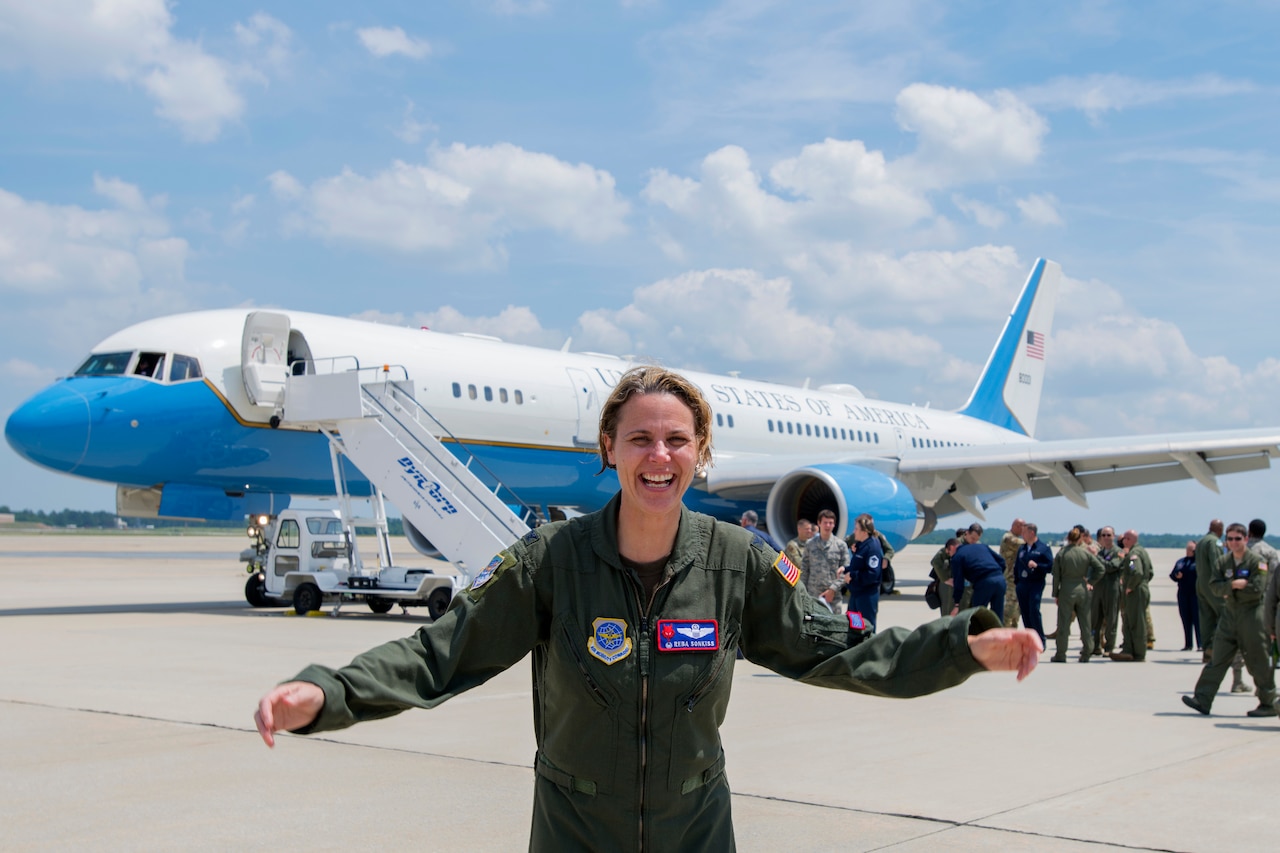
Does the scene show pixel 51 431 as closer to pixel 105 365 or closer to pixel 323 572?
pixel 105 365

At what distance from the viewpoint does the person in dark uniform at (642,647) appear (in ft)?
7.30

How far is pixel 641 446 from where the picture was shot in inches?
90.7

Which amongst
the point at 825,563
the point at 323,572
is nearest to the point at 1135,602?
the point at 825,563

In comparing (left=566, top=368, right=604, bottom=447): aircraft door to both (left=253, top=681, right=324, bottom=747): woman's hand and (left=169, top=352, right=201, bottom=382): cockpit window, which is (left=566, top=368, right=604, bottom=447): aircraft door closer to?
(left=169, top=352, right=201, bottom=382): cockpit window

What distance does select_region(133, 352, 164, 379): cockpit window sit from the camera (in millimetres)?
13891

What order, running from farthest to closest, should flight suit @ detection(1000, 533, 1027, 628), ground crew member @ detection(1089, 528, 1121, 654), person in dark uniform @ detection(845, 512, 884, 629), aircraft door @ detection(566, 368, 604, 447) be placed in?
aircraft door @ detection(566, 368, 604, 447), flight suit @ detection(1000, 533, 1027, 628), ground crew member @ detection(1089, 528, 1121, 654), person in dark uniform @ detection(845, 512, 884, 629)

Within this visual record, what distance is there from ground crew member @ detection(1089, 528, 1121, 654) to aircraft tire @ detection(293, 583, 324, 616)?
8729 millimetres

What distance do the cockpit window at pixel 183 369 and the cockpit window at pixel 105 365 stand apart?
1.68 feet

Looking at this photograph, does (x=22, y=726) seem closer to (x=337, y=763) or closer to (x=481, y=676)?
(x=337, y=763)

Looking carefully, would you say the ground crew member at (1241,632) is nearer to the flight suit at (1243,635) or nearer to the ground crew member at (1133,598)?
the flight suit at (1243,635)

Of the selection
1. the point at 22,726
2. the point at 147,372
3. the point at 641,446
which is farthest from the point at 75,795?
the point at 147,372

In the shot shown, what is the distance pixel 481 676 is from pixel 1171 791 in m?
4.34

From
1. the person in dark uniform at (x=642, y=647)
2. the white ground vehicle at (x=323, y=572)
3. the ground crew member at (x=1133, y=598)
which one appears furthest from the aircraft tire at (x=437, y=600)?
the person in dark uniform at (x=642, y=647)

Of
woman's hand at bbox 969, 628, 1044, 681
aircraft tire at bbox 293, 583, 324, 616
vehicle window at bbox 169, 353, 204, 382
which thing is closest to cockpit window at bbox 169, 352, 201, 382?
vehicle window at bbox 169, 353, 204, 382
